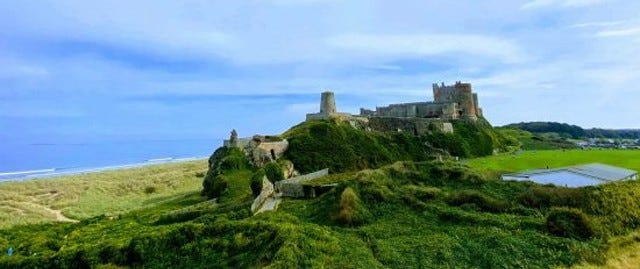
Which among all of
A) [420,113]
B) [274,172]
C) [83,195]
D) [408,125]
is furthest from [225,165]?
[420,113]

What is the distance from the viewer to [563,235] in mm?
20453

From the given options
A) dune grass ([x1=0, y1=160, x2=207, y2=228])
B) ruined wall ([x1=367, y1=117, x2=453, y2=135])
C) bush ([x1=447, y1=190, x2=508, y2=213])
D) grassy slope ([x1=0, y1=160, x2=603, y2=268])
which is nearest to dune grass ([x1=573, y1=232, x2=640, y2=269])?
grassy slope ([x1=0, y1=160, x2=603, y2=268])

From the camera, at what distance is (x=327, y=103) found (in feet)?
202

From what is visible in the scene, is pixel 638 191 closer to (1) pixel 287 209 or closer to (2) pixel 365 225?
(2) pixel 365 225

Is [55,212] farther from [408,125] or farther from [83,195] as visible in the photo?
[408,125]

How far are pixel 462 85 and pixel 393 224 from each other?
5767 cm

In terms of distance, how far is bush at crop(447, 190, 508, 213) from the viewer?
2514 cm

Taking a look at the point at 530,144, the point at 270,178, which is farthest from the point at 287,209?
the point at 530,144

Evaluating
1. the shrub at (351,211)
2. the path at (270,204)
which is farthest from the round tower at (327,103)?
the shrub at (351,211)

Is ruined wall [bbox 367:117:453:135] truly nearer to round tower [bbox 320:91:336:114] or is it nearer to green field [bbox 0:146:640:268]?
round tower [bbox 320:91:336:114]

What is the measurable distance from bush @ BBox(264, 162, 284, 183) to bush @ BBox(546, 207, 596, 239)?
2371 centimetres

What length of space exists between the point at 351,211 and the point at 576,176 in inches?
768

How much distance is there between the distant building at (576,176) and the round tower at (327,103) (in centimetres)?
3072

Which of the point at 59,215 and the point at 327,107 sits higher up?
the point at 327,107
